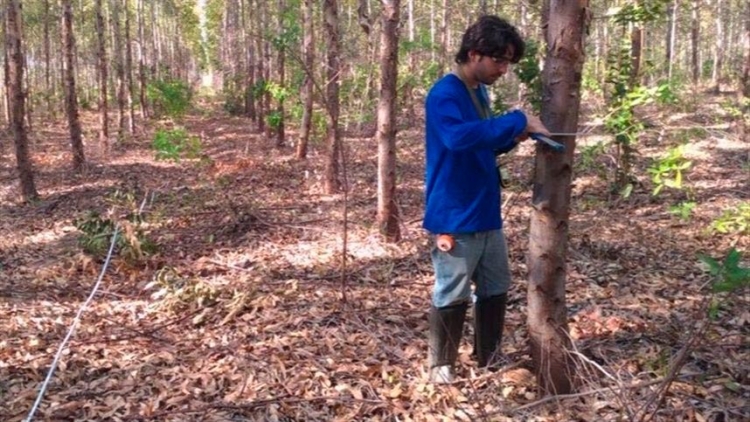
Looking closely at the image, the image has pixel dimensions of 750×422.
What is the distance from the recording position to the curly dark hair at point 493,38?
2836mm

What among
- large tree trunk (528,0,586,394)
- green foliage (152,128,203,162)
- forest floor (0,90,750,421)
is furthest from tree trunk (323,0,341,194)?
large tree trunk (528,0,586,394)

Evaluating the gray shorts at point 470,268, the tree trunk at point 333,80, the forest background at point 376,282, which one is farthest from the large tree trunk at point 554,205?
the tree trunk at point 333,80

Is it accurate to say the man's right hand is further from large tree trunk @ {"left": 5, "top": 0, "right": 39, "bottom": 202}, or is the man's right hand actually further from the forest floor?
large tree trunk @ {"left": 5, "top": 0, "right": 39, "bottom": 202}

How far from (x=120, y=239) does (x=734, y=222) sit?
18.5 ft

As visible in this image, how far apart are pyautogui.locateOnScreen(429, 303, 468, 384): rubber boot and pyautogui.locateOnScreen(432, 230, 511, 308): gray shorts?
6 cm

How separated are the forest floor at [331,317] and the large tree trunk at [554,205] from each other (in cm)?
13

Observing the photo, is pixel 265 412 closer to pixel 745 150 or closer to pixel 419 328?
pixel 419 328

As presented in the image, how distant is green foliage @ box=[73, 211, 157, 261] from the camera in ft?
19.3

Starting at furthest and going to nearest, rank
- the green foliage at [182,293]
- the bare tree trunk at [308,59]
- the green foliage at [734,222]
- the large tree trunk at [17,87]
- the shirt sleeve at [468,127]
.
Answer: the bare tree trunk at [308,59]
the large tree trunk at [17,87]
the green foliage at [734,222]
the green foliage at [182,293]
the shirt sleeve at [468,127]

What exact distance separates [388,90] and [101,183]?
682 cm

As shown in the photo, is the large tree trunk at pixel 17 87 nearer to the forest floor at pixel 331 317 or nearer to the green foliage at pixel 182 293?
the forest floor at pixel 331 317

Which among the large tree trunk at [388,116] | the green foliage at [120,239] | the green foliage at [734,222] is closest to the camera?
the green foliage at [734,222]

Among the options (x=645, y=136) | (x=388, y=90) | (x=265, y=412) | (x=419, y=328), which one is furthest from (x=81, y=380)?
(x=645, y=136)

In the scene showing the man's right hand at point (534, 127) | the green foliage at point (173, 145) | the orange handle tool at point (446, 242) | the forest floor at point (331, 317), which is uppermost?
the man's right hand at point (534, 127)
